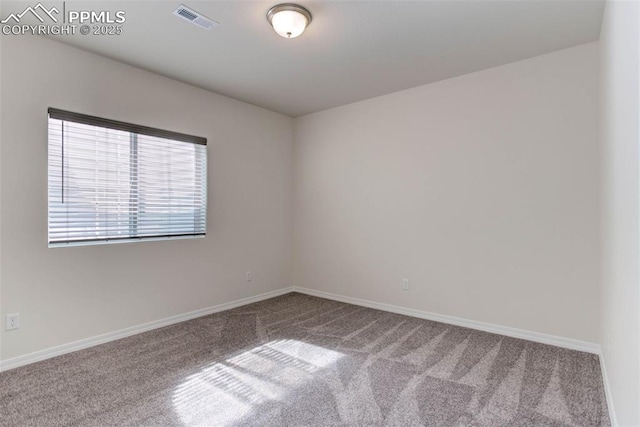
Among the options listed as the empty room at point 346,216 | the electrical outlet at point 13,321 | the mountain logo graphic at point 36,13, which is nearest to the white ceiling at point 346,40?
the empty room at point 346,216

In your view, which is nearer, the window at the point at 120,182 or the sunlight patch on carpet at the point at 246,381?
the sunlight patch on carpet at the point at 246,381

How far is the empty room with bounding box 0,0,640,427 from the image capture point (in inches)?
83.8

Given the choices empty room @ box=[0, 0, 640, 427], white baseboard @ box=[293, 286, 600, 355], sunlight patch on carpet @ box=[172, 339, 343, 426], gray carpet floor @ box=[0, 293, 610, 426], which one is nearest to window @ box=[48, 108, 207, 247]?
empty room @ box=[0, 0, 640, 427]

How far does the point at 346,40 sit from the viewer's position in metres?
2.81

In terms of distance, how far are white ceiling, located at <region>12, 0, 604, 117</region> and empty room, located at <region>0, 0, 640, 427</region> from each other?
24 mm

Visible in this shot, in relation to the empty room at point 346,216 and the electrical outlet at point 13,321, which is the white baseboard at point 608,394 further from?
the electrical outlet at point 13,321

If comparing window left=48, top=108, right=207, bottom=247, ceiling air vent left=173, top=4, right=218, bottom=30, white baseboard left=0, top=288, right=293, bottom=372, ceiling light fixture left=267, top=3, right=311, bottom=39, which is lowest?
white baseboard left=0, top=288, right=293, bottom=372

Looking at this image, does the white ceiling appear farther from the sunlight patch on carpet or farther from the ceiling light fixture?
the sunlight patch on carpet

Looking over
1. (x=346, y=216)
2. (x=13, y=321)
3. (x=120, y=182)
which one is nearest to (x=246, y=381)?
(x=13, y=321)

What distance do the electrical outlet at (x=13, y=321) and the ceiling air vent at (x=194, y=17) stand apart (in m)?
2.60

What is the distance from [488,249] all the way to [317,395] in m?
2.23

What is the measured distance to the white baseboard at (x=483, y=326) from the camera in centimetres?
292

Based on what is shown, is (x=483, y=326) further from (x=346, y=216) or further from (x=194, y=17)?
(x=194, y=17)

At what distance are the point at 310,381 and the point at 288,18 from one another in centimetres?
256
